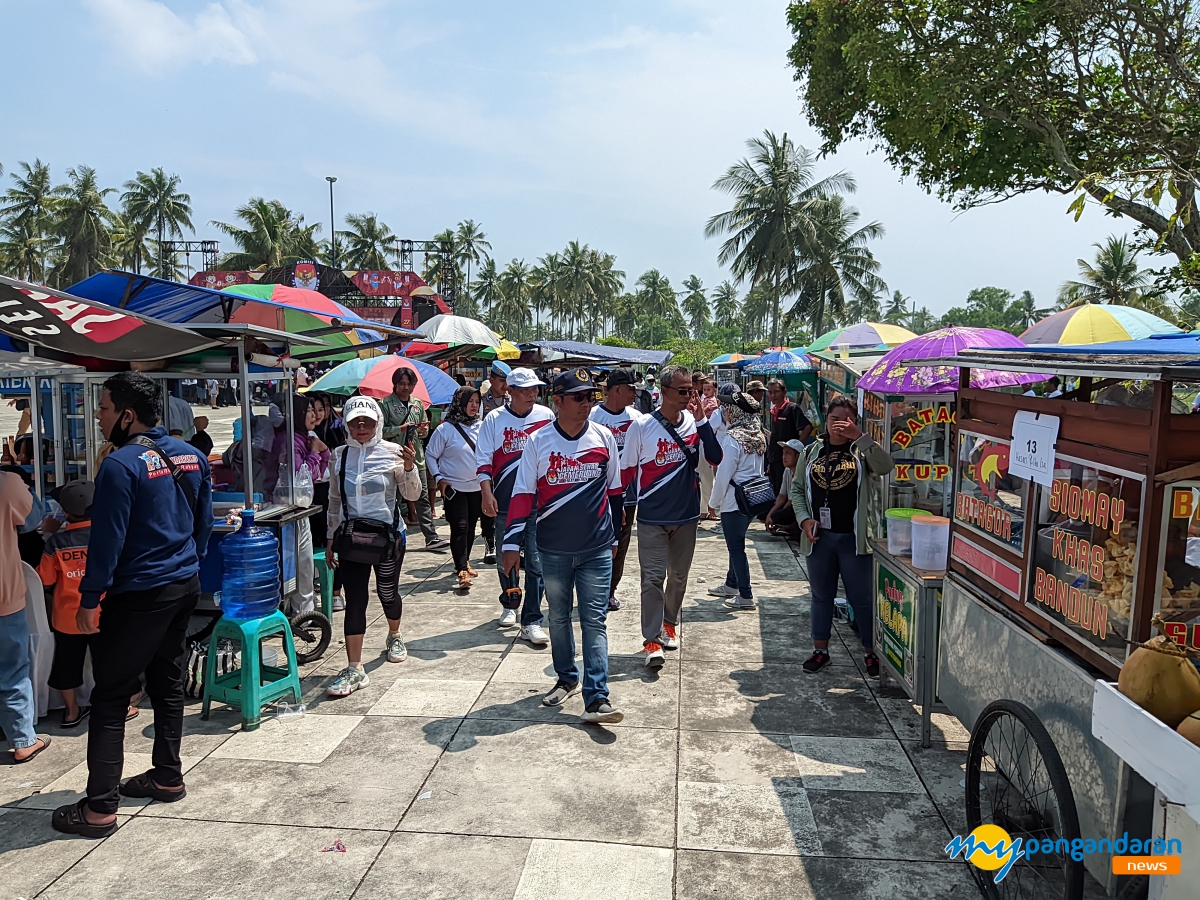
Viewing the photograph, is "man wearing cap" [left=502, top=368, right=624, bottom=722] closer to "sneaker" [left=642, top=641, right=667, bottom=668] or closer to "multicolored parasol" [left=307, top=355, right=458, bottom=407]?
"sneaker" [left=642, top=641, right=667, bottom=668]

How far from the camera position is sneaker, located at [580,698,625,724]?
4.64m

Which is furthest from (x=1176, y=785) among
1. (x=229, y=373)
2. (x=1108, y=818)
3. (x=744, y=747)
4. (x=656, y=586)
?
(x=229, y=373)

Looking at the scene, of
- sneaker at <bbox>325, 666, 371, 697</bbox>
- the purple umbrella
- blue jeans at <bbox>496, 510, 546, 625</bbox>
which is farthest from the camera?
blue jeans at <bbox>496, 510, 546, 625</bbox>

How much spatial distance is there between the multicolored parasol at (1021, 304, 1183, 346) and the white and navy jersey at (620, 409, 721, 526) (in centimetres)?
371

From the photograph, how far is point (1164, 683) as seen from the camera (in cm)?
235

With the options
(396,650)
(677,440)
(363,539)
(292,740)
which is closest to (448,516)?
(396,650)

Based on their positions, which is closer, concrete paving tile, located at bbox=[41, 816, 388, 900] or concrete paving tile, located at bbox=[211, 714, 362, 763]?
concrete paving tile, located at bbox=[41, 816, 388, 900]

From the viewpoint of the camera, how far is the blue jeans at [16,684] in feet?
13.8

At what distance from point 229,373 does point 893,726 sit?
207 inches

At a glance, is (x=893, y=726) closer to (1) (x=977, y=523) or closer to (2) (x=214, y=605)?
(1) (x=977, y=523)

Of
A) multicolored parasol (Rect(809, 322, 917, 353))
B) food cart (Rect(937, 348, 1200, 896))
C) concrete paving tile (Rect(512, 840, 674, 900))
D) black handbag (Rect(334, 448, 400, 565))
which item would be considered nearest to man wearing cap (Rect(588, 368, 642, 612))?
black handbag (Rect(334, 448, 400, 565))

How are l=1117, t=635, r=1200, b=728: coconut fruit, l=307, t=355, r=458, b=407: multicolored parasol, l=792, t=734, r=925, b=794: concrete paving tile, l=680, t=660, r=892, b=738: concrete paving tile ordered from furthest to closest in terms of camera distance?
1. l=307, t=355, r=458, b=407: multicolored parasol
2. l=680, t=660, r=892, b=738: concrete paving tile
3. l=792, t=734, r=925, b=794: concrete paving tile
4. l=1117, t=635, r=1200, b=728: coconut fruit

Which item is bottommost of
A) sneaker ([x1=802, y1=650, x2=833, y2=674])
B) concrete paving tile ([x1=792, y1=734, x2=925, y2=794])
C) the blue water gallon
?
concrete paving tile ([x1=792, y1=734, x2=925, y2=794])

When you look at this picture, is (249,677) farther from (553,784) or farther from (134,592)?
(553,784)
